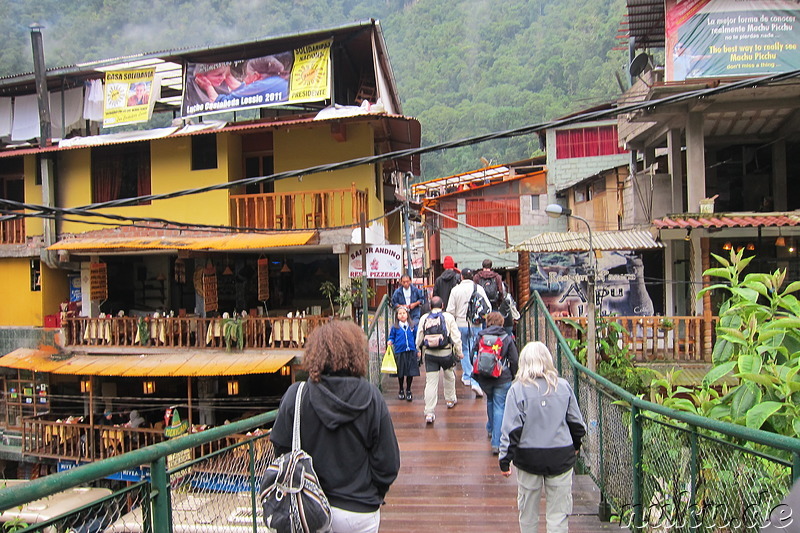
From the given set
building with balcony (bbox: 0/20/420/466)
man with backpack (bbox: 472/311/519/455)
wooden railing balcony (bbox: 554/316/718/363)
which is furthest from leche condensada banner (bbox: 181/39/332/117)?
man with backpack (bbox: 472/311/519/455)

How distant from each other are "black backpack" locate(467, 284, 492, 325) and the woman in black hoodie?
6.06m

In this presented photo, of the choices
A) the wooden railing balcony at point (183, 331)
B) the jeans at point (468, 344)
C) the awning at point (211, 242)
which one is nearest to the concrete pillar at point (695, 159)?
the jeans at point (468, 344)

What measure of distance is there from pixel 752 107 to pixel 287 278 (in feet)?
41.1

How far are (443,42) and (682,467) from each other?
72.5 meters

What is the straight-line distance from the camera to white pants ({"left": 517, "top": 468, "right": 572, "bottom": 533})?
4121 millimetres

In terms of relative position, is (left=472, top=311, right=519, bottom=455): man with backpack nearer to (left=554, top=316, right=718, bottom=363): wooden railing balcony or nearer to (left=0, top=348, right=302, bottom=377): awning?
(left=554, top=316, right=718, bottom=363): wooden railing balcony

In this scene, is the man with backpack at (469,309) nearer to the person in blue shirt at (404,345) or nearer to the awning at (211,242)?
the person in blue shirt at (404,345)

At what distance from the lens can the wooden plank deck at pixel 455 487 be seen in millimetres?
5152

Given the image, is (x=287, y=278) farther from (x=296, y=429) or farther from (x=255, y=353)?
(x=296, y=429)

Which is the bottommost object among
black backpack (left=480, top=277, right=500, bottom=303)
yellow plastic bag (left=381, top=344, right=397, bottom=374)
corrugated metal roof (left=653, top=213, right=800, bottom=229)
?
yellow plastic bag (left=381, top=344, right=397, bottom=374)

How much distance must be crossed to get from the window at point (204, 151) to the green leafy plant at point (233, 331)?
167 inches

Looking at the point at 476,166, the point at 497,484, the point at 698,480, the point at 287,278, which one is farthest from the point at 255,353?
the point at 476,166

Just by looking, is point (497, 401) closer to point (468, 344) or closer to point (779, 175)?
point (468, 344)

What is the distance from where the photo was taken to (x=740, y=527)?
3.45 metres
